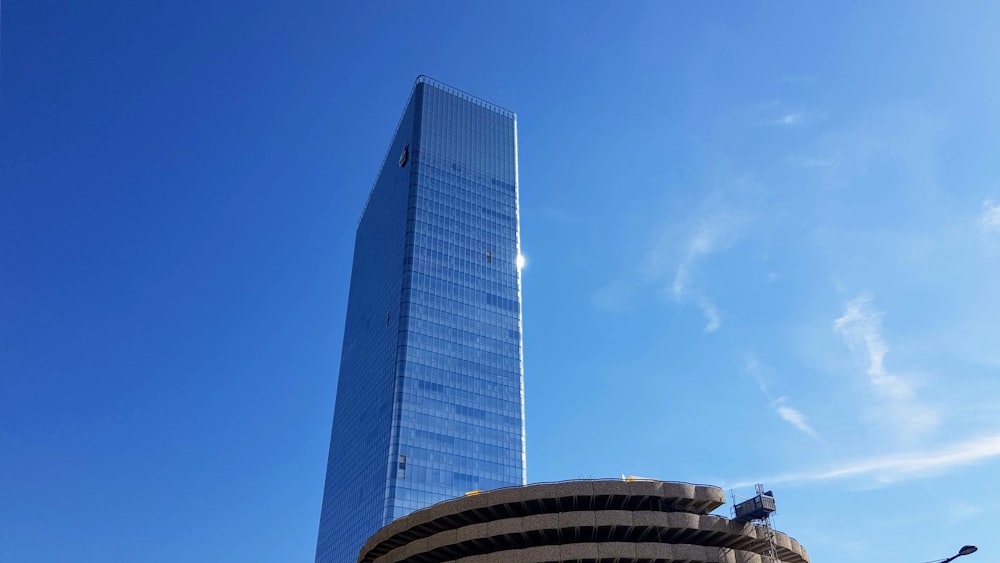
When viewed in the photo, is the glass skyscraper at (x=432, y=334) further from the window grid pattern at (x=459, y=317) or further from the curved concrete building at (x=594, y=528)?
the curved concrete building at (x=594, y=528)

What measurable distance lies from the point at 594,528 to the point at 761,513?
11.8 m

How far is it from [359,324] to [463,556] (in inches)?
4709

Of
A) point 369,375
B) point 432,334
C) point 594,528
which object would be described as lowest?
point 594,528

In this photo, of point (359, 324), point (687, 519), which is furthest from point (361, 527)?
point (687, 519)

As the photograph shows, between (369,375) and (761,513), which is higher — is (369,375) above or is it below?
above

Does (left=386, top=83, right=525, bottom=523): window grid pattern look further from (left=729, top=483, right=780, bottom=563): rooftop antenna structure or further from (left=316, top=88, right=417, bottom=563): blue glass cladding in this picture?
(left=729, top=483, right=780, bottom=563): rooftop antenna structure

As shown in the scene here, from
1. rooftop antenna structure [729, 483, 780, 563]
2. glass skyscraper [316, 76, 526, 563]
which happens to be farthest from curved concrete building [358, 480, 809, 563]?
glass skyscraper [316, 76, 526, 563]

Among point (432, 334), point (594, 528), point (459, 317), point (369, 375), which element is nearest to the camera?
point (594, 528)

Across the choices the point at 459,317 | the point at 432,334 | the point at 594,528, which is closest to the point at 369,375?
the point at 432,334

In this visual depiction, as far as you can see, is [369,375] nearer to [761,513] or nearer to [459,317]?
[459,317]

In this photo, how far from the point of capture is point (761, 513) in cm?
5169

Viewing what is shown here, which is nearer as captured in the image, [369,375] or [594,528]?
[594,528]

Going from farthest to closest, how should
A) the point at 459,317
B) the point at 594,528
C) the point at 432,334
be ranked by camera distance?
the point at 459,317 < the point at 432,334 < the point at 594,528

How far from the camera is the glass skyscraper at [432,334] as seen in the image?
130 metres
